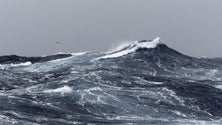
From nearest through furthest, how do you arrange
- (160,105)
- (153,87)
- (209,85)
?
(160,105)
(153,87)
(209,85)

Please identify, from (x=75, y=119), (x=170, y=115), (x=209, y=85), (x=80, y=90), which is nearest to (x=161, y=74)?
(x=209, y=85)

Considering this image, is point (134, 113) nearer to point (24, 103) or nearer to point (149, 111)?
point (149, 111)

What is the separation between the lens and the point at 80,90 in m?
146

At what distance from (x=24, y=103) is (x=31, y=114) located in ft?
30.5

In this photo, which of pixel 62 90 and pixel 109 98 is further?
pixel 62 90

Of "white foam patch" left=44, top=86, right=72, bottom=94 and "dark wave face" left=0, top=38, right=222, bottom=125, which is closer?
"dark wave face" left=0, top=38, right=222, bottom=125

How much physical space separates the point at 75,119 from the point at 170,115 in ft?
71.8

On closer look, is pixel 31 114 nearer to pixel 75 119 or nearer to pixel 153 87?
pixel 75 119

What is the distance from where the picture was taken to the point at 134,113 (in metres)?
128

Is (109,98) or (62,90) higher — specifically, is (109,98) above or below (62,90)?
below

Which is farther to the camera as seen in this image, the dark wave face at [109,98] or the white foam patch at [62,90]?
the white foam patch at [62,90]

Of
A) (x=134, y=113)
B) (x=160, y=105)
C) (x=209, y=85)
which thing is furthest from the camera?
(x=209, y=85)

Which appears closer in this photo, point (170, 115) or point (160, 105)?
point (170, 115)

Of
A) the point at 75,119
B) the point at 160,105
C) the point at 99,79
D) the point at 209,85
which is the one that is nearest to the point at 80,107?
the point at 75,119
